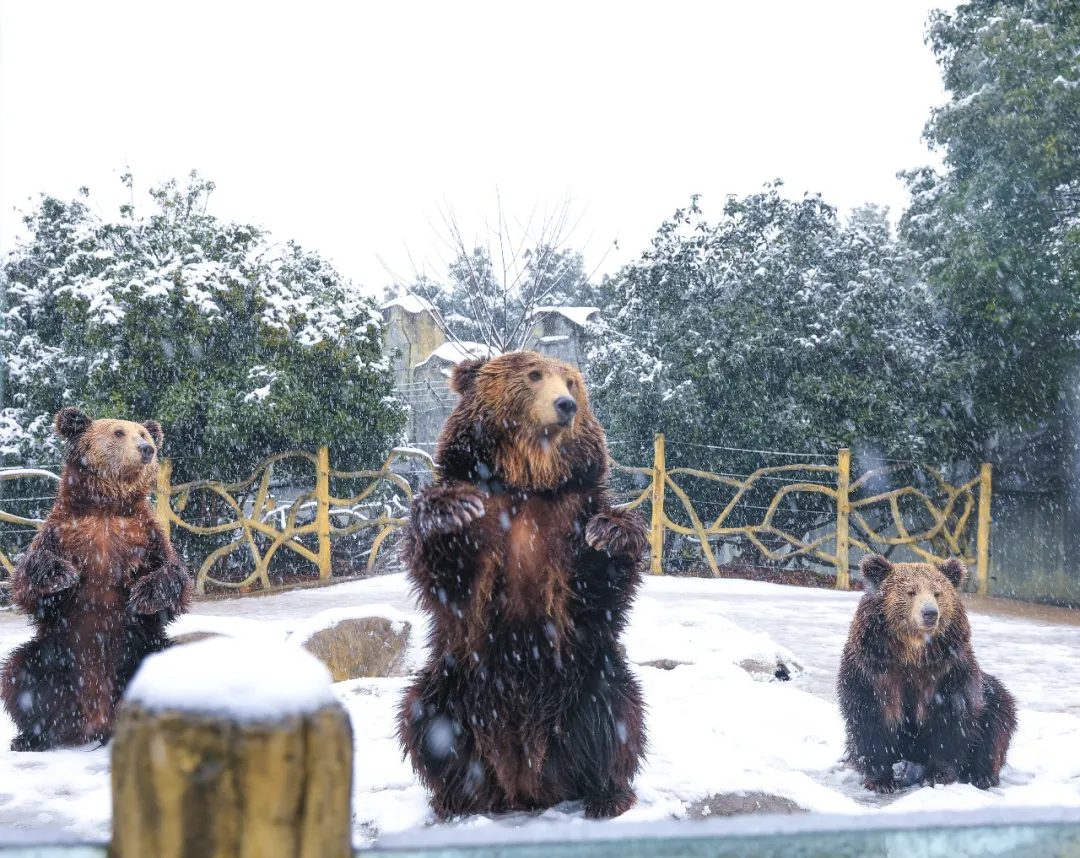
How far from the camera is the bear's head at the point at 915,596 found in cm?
289

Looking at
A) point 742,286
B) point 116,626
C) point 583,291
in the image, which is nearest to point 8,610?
point 116,626

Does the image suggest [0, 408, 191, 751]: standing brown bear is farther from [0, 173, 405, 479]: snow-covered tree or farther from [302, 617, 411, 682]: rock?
[0, 173, 405, 479]: snow-covered tree

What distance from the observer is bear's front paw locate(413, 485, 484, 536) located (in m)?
2.20

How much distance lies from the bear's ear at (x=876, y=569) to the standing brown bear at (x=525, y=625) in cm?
104

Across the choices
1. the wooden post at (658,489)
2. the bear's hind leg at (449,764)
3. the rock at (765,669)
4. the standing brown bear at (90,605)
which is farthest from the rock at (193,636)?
the wooden post at (658,489)

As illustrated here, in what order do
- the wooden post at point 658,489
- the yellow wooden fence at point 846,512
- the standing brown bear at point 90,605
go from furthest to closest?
the wooden post at point 658,489
the yellow wooden fence at point 846,512
the standing brown bear at point 90,605

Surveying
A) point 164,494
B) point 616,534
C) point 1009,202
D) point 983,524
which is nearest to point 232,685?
point 616,534

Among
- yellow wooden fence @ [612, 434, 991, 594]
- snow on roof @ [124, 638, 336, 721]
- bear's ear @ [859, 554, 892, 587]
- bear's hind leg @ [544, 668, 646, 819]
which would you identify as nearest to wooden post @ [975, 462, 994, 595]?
yellow wooden fence @ [612, 434, 991, 594]

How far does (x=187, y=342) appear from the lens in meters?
8.84

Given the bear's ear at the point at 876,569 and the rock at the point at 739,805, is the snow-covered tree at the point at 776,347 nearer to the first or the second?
the bear's ear at the point at 876,569

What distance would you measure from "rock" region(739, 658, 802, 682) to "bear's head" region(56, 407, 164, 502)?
3.29 metres

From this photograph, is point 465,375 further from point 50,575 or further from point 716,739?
point 716,739

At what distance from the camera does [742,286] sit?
436 inches

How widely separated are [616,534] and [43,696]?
2279mm
